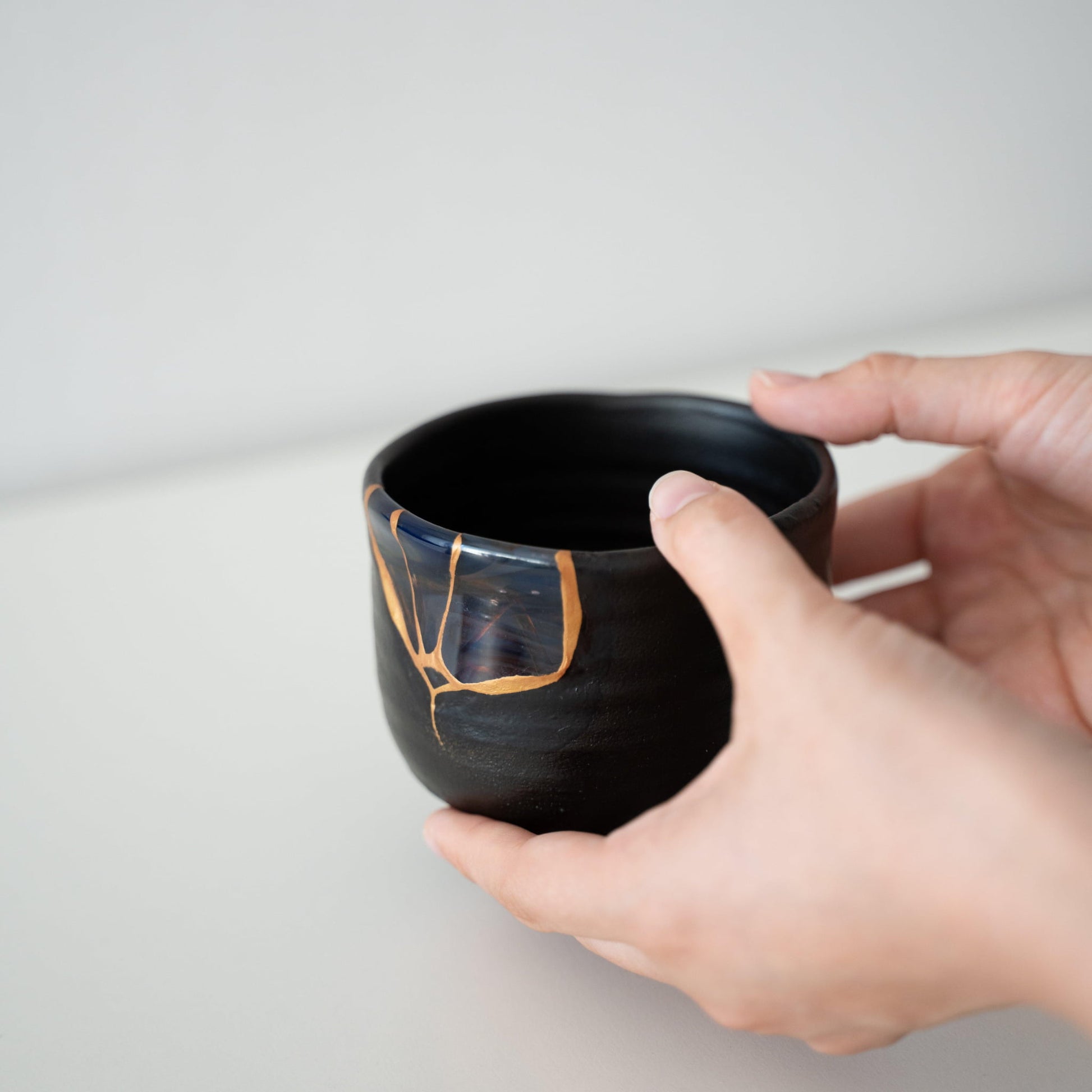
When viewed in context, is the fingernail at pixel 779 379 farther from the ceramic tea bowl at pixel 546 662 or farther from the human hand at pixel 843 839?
the human hand at pixel 843 839

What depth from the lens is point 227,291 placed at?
1.16 meters

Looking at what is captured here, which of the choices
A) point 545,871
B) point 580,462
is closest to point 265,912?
point 545,871

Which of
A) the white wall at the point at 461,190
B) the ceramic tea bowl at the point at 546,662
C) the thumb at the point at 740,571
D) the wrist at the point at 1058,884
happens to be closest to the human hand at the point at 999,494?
the ceramic tea bowl at the point at 546,662

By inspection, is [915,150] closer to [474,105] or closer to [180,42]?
[474,105]

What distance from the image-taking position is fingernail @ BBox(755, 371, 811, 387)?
0.70 metres

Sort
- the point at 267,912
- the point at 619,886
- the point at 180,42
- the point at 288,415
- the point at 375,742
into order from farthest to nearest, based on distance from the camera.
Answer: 1. the point at 288,415
2. the point at 180,42
3. the point at 375,742
4. the point at 267,912
5. the point at 619,886

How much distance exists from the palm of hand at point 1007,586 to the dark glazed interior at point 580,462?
0.63 feet

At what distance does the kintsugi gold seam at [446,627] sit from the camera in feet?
1.56

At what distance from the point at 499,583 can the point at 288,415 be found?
2.76ft

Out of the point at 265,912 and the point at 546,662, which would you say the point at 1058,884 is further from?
the point at 265,912

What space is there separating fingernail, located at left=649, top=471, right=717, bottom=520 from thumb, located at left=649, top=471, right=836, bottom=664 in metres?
0.01

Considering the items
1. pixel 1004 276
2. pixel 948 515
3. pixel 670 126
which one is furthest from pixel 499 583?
pixel 1004 276

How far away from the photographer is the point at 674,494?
0.49m

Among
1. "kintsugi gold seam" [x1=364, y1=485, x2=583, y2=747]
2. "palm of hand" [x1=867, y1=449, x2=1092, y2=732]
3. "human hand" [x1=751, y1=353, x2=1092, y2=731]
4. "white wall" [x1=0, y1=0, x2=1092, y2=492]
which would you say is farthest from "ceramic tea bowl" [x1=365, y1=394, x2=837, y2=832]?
"white wall" [x1=0, y1=0, x2=1092, y2=492]
